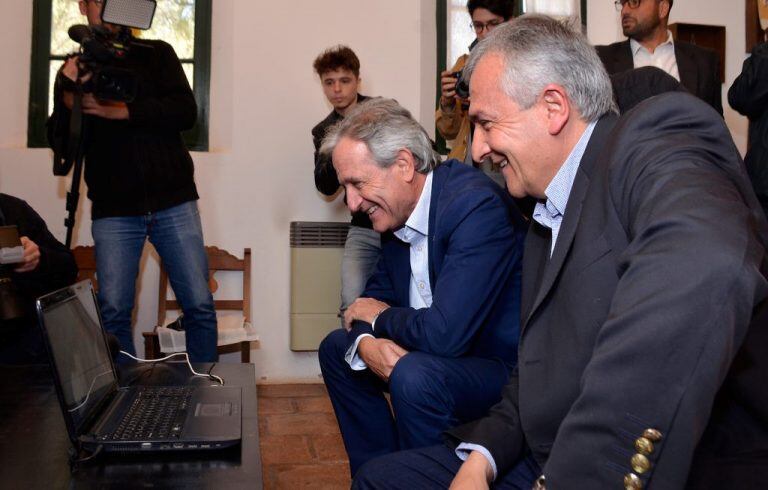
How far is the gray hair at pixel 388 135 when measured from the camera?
6.70ft

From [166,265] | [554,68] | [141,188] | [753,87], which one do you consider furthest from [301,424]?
[554,68]

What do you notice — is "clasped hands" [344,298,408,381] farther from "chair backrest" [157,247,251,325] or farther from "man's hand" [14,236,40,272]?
"chair backrest" [157,247,251,325]

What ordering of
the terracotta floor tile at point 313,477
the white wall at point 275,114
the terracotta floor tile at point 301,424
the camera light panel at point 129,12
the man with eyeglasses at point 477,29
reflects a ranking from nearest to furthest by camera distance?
1. the terracotta floor tile at point 313,477
2. the camera light panel at point 129,12
3. the man with eyeglasses at point 477,29
4. the terracotta floor tile at point 301,424
5. the white wall at point 275,114

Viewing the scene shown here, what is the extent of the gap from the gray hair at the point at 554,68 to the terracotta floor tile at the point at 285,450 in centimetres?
184

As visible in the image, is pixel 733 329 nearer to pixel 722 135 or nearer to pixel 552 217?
pixel 722 135

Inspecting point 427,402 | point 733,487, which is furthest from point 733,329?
point 427,402

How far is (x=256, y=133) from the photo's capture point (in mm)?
4180

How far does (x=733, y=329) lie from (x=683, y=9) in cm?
413

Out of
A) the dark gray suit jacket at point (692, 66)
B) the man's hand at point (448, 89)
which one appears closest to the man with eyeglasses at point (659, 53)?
the dark gray suit jacket at point (692, 66)

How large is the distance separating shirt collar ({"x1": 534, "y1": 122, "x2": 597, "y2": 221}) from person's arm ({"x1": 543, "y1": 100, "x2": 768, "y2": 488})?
0.36m

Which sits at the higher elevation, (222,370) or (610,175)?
(610,175)

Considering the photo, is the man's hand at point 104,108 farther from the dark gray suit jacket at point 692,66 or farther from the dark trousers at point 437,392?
the dark gray suit jacket at point 692,66

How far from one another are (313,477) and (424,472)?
1.27 meters

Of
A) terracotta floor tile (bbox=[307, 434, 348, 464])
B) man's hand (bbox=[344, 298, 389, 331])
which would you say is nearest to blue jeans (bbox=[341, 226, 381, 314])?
terracotta floor tile (bbox=[307, 434, 348, 464])
